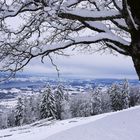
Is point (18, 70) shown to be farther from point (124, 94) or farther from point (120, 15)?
point (124, 94)

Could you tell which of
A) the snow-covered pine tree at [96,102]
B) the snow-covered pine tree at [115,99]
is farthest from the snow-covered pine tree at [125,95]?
the snow-covered pine tree at [96,102]

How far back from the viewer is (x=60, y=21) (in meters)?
10.4

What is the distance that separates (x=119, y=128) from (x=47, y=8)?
6214 millimetres

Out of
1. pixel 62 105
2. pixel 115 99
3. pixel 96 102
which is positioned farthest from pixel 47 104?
pixel 96 102

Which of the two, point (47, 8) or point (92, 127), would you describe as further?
point (92, 127)

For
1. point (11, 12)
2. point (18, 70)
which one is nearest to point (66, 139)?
point (18, 70)

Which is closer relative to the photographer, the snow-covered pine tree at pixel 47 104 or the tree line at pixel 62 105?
the snow-covered pine tree at pixel 47 104

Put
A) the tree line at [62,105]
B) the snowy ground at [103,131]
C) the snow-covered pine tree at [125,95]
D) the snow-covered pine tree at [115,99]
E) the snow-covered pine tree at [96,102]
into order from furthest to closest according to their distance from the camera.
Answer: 1. the snow-covered pine tree at [96,102]
2. the snow-covered pine tree at [125,95]
3. the snow-covered pine tree at [115,99]
4. the tree line at [62,105]
5. the snowy ground at [103,131]

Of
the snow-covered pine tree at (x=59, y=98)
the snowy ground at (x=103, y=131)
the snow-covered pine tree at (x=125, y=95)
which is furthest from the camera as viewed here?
the snow-covered pine tree at (x=59, y=98)

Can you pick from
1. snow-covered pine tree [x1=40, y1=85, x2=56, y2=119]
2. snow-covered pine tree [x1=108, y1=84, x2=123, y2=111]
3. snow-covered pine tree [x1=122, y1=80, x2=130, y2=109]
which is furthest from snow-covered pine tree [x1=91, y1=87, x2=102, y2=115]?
snow-covered pine tree [x1=40, y1=85, x2=56, y2=119]

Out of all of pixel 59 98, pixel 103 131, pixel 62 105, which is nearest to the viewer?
pixel 103 131

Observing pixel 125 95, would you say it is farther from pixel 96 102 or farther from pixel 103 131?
pixel 103 131

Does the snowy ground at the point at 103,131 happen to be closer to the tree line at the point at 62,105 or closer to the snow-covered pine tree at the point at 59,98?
the tree line at the point at 62,105

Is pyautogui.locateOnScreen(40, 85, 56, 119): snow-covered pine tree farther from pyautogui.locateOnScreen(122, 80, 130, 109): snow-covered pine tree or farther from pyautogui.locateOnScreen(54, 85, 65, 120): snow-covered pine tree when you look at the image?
pyautogui.locateOnScreen(122, 80, 130, 109): snow-covered pine tree
